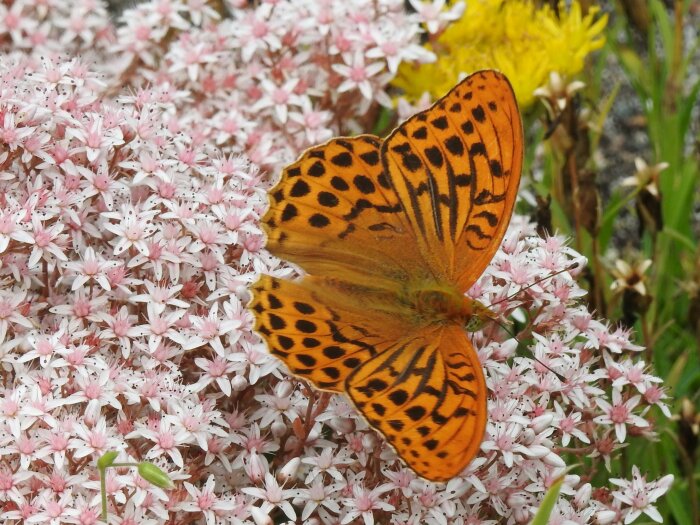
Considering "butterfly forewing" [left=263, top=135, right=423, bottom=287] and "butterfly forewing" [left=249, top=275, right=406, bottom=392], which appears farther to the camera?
"butterfly forewing" [left=263, top=135, right=423, bottom=287]

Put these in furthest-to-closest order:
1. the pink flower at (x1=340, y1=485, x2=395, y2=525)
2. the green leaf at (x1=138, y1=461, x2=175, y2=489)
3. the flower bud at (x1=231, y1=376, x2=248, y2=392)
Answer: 1. the flower bud at (x1=231, y1=376, x2=248, y2=392)
2. the pink flower at (x1=340, y1=485, x2=395, y2=525)
3. the green leaf at (x1=138, y1=461, x2=175, y2=489)

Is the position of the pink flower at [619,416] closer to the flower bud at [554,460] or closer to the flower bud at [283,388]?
the flower bud at [554,460]

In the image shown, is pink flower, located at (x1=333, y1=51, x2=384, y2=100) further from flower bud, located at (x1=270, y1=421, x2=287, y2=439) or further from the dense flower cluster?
flower bud, located at (x1=270, y1=421, x2=287, y2=439)

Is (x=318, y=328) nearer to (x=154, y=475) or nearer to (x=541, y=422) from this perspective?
(x=154, y=475)

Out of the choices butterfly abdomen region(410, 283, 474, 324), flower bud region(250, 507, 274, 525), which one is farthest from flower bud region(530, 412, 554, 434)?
Result: flower bud region(250, 507, 274, 525)

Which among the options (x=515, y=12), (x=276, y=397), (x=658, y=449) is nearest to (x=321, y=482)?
(x=276, y=397)

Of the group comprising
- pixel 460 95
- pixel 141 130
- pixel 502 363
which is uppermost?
pixel 460 95

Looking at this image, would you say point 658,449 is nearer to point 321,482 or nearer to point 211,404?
point 321,482

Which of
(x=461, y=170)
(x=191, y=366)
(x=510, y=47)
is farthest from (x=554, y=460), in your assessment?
(x=510, y=47)
